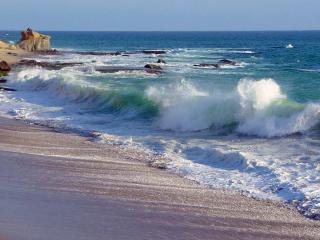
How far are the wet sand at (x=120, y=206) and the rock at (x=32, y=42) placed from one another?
216ft

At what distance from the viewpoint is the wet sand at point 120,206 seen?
8430 mm

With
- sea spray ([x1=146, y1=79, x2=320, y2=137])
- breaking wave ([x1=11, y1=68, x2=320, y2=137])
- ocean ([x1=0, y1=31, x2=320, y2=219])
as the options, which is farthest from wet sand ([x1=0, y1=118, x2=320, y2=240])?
breaking wave ([x1=11, y1=68, x2=320, y2=137])

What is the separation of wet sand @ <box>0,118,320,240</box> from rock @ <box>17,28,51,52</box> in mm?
65861

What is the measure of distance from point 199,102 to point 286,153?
7.26m

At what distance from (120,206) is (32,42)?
70.7 m

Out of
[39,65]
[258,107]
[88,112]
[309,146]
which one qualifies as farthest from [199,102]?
[39,65]

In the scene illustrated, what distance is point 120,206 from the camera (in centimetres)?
965

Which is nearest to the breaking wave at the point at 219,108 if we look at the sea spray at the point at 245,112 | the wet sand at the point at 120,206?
the sea spray at the point at 245,112

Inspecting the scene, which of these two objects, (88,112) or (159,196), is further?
(88,112)

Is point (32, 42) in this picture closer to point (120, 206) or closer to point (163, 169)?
point (163, 169)

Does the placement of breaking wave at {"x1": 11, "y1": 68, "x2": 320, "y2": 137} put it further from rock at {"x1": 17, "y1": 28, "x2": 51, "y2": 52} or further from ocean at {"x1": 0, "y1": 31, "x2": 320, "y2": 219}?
rock at {"x1": 17, "y1": 28, "x2": 51, "y2": 52}

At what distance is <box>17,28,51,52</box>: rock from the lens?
77.6 metres

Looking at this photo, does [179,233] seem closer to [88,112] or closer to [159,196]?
[159,196]

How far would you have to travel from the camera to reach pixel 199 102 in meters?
21.0
